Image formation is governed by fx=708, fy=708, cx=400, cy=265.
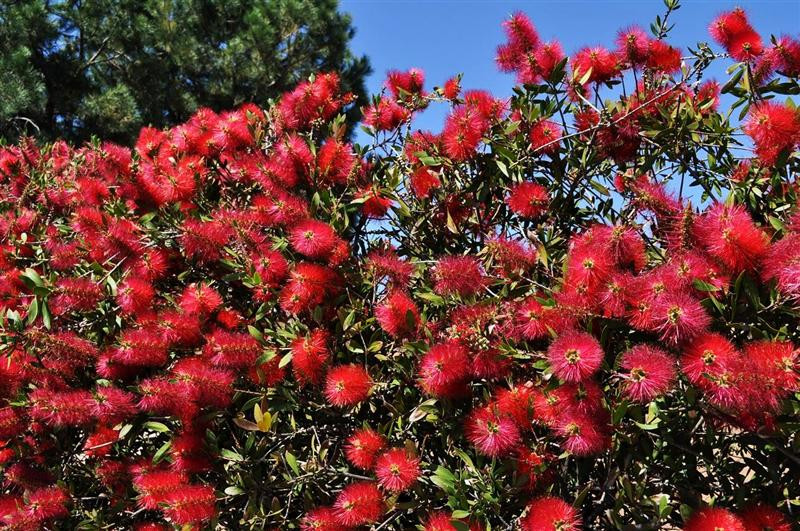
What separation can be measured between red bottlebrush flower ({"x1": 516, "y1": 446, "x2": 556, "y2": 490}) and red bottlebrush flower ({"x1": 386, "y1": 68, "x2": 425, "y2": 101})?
1557mm

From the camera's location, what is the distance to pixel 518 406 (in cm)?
187

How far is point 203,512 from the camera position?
2.08m

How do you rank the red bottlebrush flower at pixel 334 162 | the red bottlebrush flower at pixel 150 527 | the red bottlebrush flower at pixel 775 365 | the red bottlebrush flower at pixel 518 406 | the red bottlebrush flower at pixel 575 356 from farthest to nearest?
the red bottlebrush flower at pixel 334 162 → the red bottlebrush flower at pixel 150 527 → the red bottlebrush flower at pixel 518 406 → the red bottlebrush flower at pixel 575 356 → the red bottlebrush flower at pixel 775 365

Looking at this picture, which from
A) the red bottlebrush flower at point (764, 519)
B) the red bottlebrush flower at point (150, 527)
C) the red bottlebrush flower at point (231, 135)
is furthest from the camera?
the red bottlebrush flower at point (231, 135)

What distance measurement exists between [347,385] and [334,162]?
2.93ft

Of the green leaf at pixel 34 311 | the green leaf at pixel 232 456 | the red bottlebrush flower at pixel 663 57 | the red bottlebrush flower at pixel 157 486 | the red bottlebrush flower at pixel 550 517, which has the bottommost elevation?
the red bottlebrush flower at pixel 550 517

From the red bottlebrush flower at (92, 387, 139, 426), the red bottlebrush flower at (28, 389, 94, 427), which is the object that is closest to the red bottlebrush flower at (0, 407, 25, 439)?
the red bottlebrush flower at (28, 389, 94, 427)

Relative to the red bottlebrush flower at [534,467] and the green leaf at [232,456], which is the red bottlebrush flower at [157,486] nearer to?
the green leaf at [232,456]

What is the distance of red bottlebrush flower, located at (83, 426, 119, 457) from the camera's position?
7.64 feet

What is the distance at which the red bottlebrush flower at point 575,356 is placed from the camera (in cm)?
163

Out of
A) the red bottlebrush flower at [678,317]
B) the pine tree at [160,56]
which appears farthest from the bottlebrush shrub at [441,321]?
the pine tree at [160,56]

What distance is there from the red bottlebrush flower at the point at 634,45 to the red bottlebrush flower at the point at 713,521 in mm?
1524

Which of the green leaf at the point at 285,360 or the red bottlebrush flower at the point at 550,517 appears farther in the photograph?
the green leaf at the point at 285,360

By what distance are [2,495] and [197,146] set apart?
58.2 inches
